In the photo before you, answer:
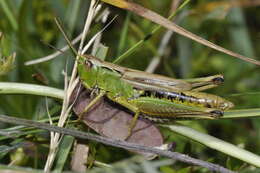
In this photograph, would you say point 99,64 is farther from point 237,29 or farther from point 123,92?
point 237,29

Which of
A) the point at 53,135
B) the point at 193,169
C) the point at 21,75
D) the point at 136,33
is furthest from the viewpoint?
the point at 136,33

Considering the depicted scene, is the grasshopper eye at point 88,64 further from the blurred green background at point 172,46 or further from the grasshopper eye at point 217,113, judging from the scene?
the grasshopper eye at point 217,113

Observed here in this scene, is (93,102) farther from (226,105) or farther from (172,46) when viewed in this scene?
(172,46)

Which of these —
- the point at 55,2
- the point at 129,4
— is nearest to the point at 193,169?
the point at 129,4

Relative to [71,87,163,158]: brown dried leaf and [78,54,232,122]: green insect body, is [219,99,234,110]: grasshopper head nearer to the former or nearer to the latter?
[78,54,232,122]: green insect body

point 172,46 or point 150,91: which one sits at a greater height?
point 172,46

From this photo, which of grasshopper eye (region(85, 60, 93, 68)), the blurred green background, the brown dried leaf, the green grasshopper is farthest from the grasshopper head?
grasshopper eye (region(85, 60, 93, 68))

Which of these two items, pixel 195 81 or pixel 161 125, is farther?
pixel 195 81

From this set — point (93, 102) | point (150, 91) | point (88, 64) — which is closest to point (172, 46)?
point (150, 91)
